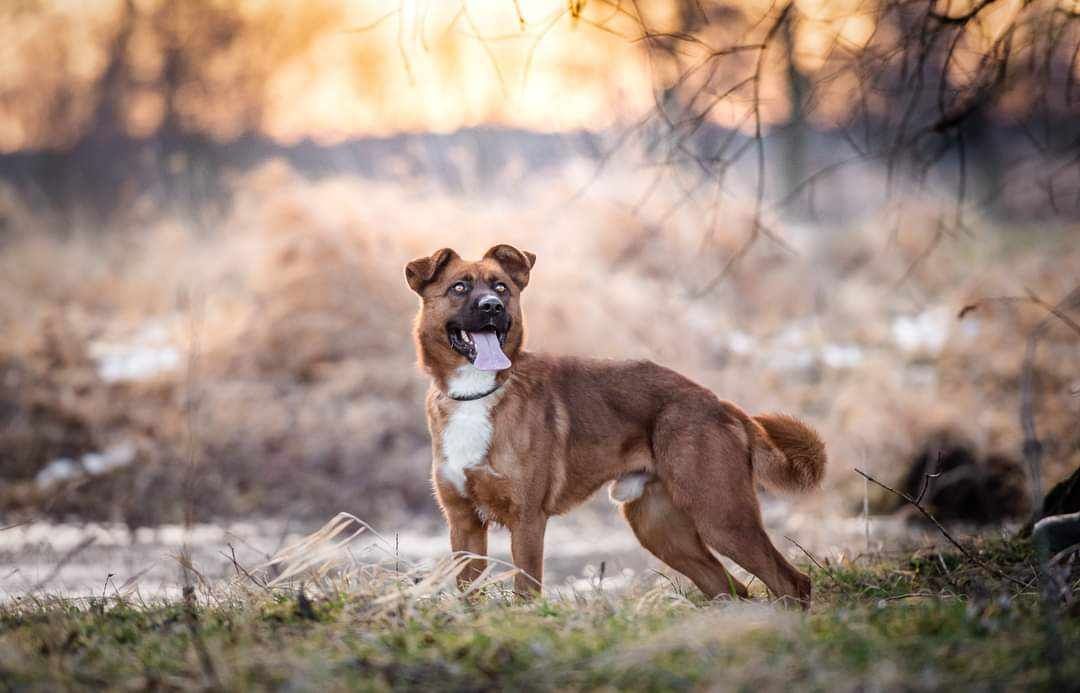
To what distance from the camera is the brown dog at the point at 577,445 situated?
5.82 m

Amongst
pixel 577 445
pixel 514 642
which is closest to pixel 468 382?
pixel 577 445

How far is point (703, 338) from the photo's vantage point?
15016mm

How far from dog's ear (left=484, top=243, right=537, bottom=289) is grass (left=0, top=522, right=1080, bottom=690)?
216 cm

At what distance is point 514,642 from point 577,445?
2.29 meters

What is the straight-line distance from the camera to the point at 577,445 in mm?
6102

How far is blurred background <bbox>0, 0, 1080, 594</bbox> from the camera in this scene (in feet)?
22.8

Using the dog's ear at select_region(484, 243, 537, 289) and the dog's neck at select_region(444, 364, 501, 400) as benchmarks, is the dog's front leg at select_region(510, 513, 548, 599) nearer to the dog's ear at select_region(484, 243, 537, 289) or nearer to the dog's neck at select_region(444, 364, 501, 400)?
the dog's neck at select_region(444, 364, 501, 400)

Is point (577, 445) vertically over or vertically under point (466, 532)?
over

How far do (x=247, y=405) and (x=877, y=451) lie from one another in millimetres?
6827

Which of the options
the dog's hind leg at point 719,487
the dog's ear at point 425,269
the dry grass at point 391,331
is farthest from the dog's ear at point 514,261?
the dry grass at point 391,331

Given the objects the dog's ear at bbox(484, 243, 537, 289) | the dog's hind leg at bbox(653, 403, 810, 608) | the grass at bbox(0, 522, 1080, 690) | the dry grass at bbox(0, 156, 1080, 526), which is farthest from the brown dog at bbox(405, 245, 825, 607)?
the dry grass at bbox(0, 156, 1080, 526)

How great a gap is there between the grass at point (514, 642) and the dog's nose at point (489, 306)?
1.58 meters

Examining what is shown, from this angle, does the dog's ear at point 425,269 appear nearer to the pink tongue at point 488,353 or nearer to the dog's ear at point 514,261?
the dog's ear at point 514,261

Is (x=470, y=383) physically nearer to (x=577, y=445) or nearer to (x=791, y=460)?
(x=577, y=445)
